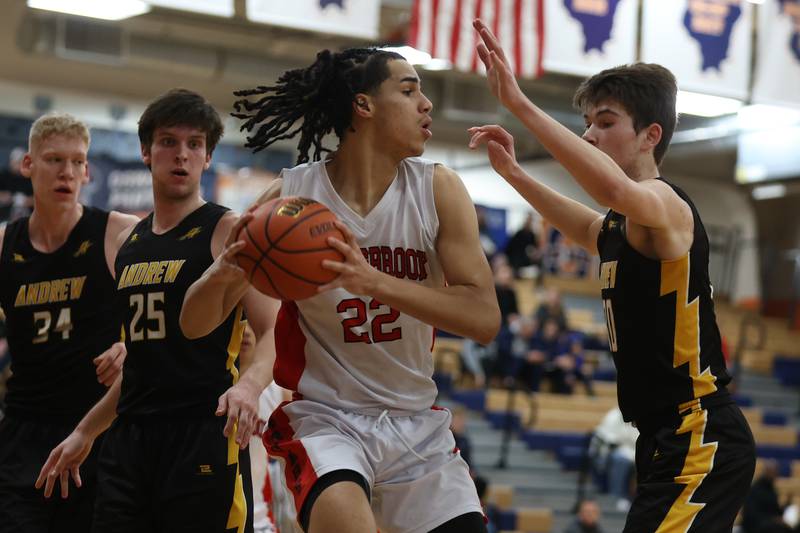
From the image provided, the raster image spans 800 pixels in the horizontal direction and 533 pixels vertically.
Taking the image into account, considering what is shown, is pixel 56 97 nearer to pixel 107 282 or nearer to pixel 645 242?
pixel 107 282

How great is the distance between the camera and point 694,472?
344cm

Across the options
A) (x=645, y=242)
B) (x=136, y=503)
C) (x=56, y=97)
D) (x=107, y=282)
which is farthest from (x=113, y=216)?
(x=56, y=97)

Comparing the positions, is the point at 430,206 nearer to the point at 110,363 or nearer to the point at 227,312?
the point at 227,312

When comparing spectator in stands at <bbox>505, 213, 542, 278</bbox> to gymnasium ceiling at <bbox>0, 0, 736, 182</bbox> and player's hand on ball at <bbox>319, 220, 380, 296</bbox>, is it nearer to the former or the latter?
gymnasium ceiling at <bbox>0, 0, 736, 182</bbox>

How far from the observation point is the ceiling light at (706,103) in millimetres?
11570

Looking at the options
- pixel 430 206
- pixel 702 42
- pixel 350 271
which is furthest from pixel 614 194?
pixel 702 42

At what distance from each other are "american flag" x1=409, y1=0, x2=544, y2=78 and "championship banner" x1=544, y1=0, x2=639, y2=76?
A: 0.16m

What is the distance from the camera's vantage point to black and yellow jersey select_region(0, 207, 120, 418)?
14.8 feet

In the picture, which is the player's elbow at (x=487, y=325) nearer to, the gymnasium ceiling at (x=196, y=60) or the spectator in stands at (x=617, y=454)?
the spectator in stands at (x=617, y=454)

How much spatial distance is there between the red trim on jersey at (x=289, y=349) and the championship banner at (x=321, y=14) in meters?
6.29

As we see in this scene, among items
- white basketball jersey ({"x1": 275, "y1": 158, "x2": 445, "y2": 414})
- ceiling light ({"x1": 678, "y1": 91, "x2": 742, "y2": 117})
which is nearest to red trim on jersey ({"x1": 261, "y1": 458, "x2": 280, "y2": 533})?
white basketball jersey ({"x1": 275, "y1": 158, "x2": 445, "y2": 414})

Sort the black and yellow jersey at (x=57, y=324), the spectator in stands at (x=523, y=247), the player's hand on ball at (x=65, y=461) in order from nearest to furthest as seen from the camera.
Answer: the player's hand on ball at (x=65, y=461) < the black and yellow jersey at (x=57, y=324) < the spectator in stands at (x=523, y=247)

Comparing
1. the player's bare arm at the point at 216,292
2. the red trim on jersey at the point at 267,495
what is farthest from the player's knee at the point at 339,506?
the red trim on jersey at the point at 267,495

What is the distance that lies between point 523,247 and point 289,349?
15.3 metres
